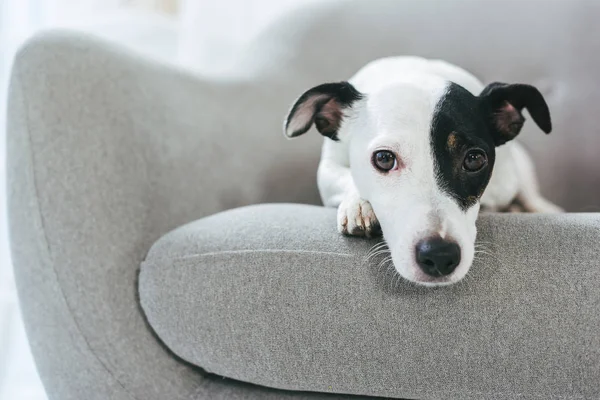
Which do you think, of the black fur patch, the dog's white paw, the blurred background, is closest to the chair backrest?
the blurred background

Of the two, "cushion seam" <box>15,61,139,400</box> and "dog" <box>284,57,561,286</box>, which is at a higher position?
"dog" <box>284,57,561,286</box>

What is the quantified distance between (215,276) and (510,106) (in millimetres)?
627

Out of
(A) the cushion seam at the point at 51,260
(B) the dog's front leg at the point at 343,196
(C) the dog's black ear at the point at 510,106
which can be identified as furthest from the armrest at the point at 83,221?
(C) the dog's black ear at the point at 510,106

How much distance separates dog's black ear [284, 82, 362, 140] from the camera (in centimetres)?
118

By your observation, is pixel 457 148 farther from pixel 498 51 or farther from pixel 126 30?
pixel 126 30

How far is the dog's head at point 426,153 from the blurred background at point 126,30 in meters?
0.94

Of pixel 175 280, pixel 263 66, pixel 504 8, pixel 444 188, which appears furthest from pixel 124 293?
pixel 504 8

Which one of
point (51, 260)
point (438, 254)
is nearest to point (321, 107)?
point (438, 254)

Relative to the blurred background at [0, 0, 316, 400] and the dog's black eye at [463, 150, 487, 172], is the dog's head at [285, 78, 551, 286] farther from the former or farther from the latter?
the blurred background at [0, 0, 316, 400]

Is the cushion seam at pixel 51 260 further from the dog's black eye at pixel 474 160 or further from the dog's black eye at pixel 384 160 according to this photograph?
the dog's black eye at pixel 474 160

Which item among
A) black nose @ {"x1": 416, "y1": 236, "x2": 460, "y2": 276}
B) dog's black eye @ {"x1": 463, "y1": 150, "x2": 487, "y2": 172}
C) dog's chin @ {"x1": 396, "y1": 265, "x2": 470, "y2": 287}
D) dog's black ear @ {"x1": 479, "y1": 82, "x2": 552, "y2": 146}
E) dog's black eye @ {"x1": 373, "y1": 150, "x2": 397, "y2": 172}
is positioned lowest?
dog's chin @ {"x1": 396, "y1": 265, "x2": 470, "y2": 287}

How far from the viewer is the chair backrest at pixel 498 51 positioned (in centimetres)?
180

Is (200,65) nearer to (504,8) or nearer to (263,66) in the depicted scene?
(263,66)

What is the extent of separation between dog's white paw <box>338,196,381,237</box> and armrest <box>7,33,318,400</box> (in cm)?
41
